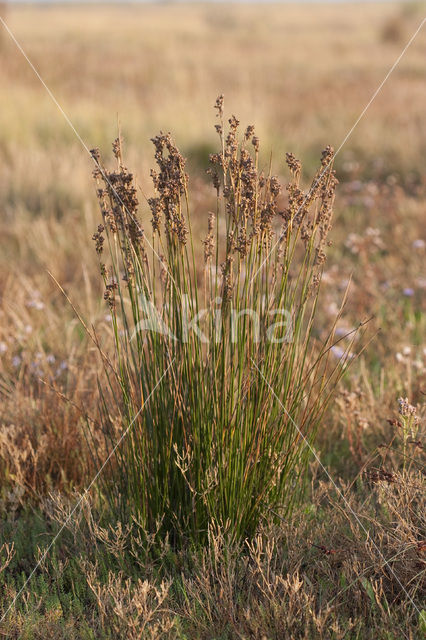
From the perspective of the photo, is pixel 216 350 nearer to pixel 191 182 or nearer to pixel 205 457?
pixel 205 457

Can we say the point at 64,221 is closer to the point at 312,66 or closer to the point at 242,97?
the point at 242,97

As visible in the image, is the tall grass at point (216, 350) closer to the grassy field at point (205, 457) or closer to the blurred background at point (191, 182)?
the grassy field at point (205, 457)

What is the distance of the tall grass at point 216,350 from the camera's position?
1962 millimetres

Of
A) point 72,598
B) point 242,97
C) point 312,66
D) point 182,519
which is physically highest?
point 312,66

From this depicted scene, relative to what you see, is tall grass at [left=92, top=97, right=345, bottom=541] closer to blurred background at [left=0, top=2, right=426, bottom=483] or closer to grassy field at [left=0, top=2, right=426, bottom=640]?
grassy field at [left=0, top=2, right=426, bottom=640]

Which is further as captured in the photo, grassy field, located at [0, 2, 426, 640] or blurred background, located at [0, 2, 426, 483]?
blurred background, located at [0, 2, 426, 483]

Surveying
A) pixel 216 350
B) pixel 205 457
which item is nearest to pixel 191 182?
pixel 216 350

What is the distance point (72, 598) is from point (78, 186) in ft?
15.1

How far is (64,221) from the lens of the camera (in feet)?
19.1

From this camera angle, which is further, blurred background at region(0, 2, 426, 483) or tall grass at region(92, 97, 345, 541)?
blurred background at region(0, 2, 426, 483)

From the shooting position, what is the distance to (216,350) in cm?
202

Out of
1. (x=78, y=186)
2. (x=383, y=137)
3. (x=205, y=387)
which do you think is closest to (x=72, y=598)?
(x=205, y=387)

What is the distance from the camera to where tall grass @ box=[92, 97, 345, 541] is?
6.44 feet

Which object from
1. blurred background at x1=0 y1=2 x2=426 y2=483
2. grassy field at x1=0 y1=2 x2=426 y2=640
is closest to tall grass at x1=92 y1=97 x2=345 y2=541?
grassy field at x1=0 y1=2 x2=426 y2=640
